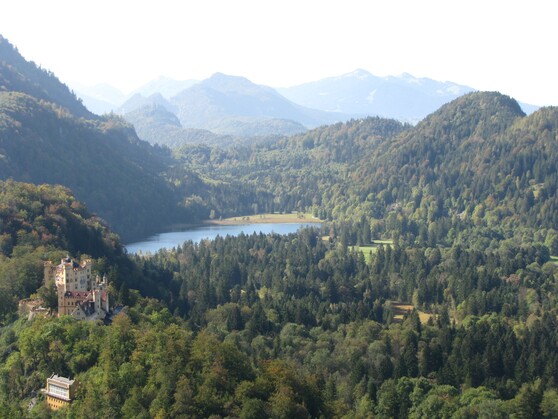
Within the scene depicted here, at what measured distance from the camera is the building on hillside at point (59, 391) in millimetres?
59375

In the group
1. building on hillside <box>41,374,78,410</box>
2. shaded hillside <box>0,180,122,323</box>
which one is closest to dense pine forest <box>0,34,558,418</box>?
shaded hillside <box>0,180,122,323</box>

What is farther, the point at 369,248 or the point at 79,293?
the point at 369,248

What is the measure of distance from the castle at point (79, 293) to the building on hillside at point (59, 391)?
29.2 feet

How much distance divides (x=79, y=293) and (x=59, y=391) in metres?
12.8

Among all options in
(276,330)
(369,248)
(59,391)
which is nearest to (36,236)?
(276,330)

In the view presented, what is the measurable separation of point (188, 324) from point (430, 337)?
1001 inches

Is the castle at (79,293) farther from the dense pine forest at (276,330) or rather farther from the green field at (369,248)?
the green field at (369,248)

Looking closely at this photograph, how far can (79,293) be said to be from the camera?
71.6 metres

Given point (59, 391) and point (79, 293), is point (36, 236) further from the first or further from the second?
point (59, 391)

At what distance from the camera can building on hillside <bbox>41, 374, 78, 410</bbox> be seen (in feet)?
195

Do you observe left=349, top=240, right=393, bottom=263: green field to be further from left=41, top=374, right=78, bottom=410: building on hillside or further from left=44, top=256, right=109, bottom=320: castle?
left=41, top=374, right=78, bottom=410: building on hillside

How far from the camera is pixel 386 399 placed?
7050cm

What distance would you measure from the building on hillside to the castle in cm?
890

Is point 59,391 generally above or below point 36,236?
below
